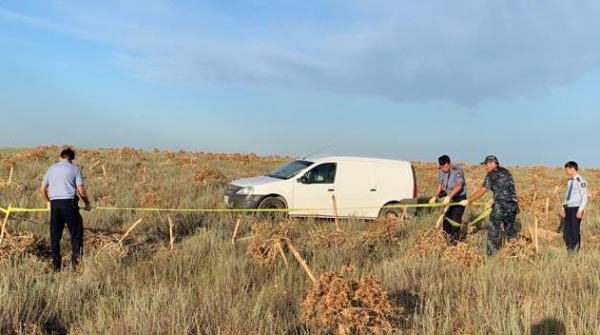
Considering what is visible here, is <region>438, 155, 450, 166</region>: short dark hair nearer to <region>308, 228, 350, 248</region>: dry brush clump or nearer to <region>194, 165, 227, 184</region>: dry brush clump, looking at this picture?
<region>308, 228, 350, 248</region>: dry brush clump

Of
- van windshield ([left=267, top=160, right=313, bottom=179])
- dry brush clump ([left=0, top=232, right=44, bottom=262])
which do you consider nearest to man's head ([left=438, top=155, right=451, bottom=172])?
van windshield ([left=267, top=160, right=313, bottom=179])

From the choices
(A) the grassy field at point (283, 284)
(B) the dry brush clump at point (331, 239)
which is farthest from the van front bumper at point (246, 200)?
(B) the dry brush clump at point (331, 239)

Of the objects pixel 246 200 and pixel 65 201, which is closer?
pixel 65 201

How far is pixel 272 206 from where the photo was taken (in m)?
13.0

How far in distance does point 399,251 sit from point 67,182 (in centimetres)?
560

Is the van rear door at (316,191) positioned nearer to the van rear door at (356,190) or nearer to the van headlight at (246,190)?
the van rear door at (356,190)

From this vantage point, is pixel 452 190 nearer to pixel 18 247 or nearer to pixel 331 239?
pixel 331 239

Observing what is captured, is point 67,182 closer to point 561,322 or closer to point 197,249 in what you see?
point 197,249

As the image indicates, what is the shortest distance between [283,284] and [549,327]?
2988 millimetres

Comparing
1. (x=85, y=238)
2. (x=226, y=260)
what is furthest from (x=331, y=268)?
(x=85, y=238)

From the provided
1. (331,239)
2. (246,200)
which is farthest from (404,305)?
(246,200)

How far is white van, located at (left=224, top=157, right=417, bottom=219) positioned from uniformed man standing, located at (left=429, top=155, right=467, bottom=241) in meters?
1.89

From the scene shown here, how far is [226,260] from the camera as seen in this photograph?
7.57 meters

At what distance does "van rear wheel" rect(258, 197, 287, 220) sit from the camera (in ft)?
41.9
